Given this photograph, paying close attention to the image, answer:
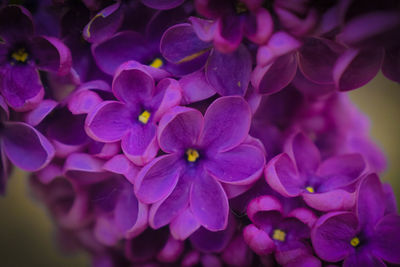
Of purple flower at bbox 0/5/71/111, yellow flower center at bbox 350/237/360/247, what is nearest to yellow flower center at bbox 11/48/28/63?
purple flower at bbox 0/5/71/111

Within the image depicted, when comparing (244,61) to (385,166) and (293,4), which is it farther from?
(385,166)

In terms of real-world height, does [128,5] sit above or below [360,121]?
above

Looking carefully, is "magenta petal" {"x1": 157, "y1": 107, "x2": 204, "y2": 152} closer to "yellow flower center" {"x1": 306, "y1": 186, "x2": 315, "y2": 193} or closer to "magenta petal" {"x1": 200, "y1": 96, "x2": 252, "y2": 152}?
"magenta petal" {"x1": 200, "y1": 96, "x2": 252, "y2": 152}

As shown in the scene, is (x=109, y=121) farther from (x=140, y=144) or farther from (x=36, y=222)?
(x=36, y=222)

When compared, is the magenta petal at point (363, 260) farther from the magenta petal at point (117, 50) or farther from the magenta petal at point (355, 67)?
the magenta petal at point (117, 50)

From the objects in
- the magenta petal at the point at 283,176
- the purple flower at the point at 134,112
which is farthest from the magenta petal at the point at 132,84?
the magenta petal at the point at 283,176

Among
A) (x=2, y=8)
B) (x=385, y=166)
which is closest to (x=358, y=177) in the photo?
(x=385, y=166)

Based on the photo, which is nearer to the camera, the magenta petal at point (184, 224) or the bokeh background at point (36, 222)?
the magenta petal at point (184, 224)
